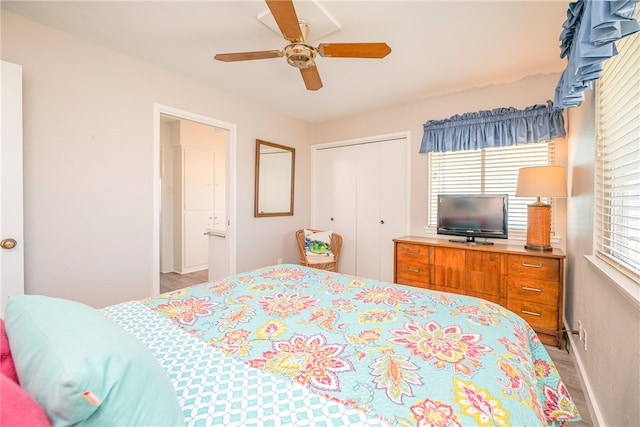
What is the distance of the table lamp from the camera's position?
237 cm

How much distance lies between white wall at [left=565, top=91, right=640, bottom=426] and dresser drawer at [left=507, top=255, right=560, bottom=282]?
0.45 feet

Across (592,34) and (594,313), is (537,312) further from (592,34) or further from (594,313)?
(592,34)

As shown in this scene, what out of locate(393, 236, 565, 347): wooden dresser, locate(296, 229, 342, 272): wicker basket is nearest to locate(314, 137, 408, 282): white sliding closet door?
locate(296, 229, 342, 272): wicker basket

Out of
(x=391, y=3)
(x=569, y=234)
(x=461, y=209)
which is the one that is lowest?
(x=569, y=234)

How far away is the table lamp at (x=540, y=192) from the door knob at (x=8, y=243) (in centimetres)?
381

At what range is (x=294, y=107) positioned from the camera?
148 inches

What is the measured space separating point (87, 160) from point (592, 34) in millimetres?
3128

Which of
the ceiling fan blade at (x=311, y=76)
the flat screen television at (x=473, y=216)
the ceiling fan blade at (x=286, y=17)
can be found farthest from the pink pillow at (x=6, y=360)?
the flat screen television at (x=473, y=216)

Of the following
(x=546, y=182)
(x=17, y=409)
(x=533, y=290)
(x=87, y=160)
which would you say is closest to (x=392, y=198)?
(x=546, y=182)

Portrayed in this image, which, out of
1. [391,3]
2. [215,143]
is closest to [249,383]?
[391,3]

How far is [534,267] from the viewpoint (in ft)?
7.97

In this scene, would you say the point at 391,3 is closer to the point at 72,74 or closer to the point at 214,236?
the point at 72,74

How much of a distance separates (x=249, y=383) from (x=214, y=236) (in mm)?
3115

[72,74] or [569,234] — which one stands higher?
[72,74]
